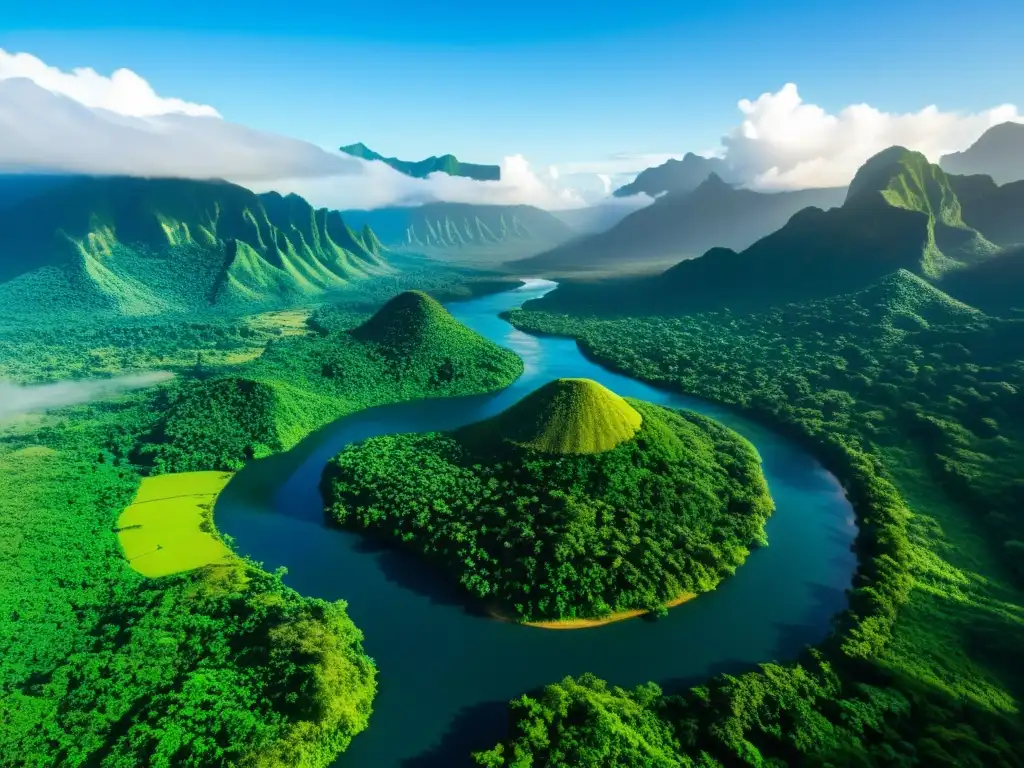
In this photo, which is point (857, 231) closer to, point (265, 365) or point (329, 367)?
point (329, 367)

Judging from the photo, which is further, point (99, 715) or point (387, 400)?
point (387, 400)

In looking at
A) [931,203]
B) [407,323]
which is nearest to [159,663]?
[407,323]

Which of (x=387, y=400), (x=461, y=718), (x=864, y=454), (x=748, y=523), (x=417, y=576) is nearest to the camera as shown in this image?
(x=461, y=718)

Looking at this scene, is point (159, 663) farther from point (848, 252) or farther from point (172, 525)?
point (848, 252)

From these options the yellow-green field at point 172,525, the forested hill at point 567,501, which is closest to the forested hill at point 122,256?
the yellow-green field at point 172,525

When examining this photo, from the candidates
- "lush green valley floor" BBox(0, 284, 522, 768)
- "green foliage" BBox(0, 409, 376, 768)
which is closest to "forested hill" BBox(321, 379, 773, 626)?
"lush green valley floor" BBox(0, 284, 522, 768)

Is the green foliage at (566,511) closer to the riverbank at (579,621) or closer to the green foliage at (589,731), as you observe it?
the riverbank at (579,621)

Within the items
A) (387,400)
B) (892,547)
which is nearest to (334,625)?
(892,547)
